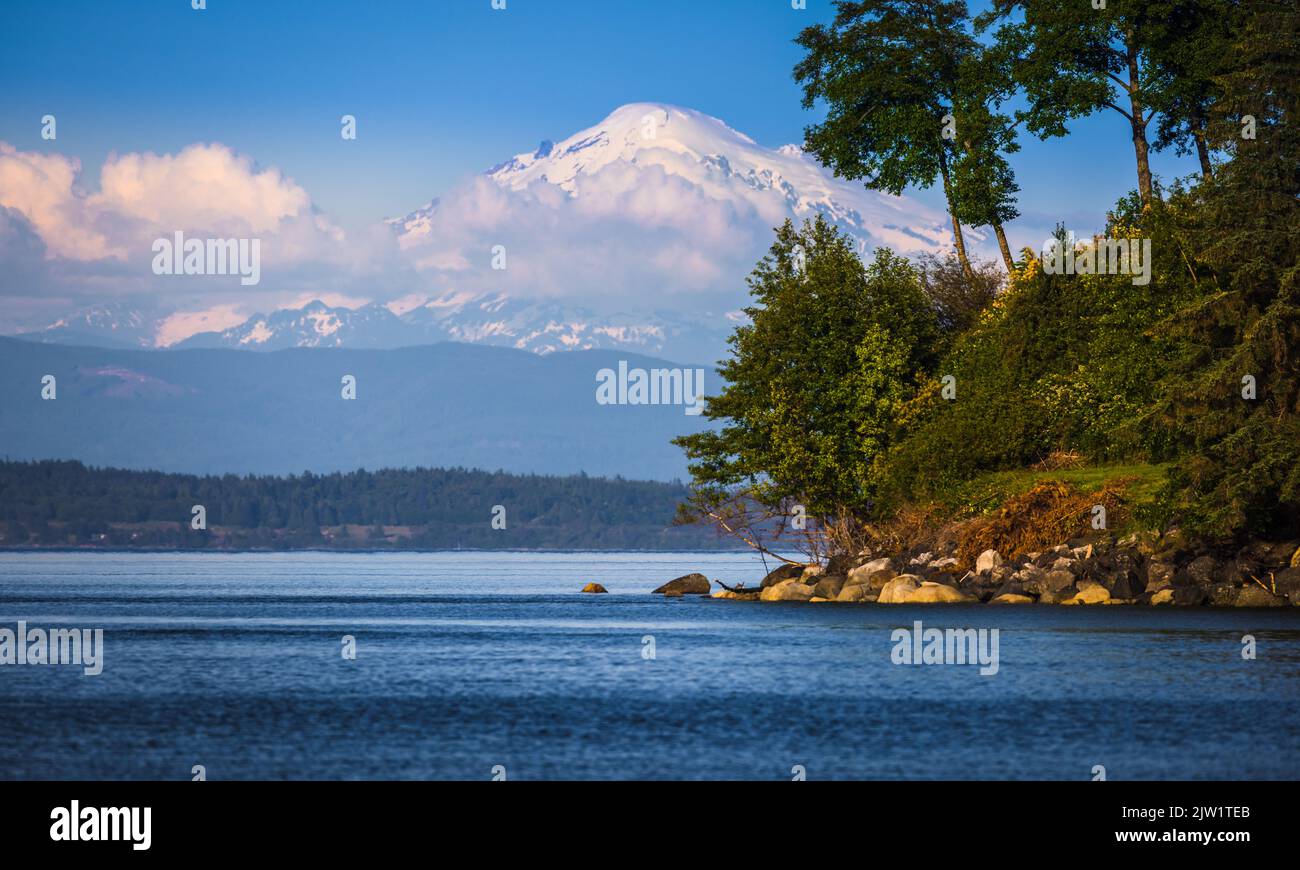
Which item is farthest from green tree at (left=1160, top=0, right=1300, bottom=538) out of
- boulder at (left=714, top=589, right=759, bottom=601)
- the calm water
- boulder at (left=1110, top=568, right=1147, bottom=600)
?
boulder at (left=714, top=589, right=759, bottom=601)

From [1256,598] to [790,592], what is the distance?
968 inches

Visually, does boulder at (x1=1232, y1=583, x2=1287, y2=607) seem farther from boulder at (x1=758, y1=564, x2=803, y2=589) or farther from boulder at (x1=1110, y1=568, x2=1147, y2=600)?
boulder at (x1=758, y1=564, x2=803, y2=589)

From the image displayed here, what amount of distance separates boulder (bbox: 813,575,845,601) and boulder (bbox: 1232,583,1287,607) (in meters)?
20.2

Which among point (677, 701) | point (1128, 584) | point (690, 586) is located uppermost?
point (1128, 584)

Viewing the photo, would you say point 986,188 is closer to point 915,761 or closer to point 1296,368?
point 1296,368

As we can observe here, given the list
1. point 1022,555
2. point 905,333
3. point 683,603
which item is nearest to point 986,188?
point 905,333

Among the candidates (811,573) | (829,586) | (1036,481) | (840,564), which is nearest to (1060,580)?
(1036,481)

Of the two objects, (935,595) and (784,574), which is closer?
(935,595)

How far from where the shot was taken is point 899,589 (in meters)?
72.4

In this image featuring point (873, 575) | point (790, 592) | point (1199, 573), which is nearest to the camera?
point (1199, 573)

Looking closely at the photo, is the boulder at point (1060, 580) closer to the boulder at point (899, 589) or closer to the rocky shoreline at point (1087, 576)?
the rocky shoreline at point (1087, 576)

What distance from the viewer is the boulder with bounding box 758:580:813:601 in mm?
80625

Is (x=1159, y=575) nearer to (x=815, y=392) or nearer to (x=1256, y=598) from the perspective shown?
(x=1256, y=598)

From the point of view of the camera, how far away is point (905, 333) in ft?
266
